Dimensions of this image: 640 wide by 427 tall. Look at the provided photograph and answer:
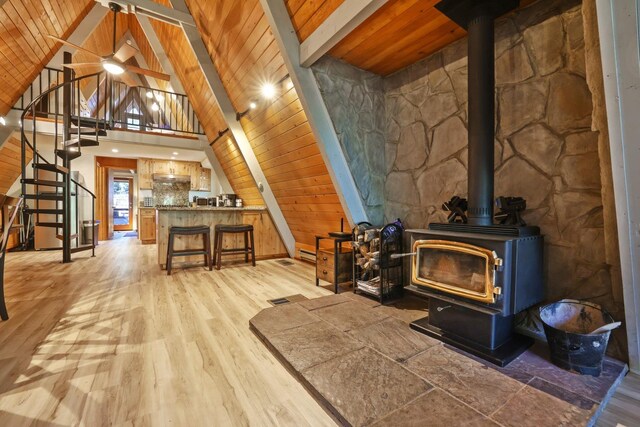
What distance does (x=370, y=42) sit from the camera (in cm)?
239

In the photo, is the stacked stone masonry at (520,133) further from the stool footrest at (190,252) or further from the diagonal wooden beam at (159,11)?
the stool footrest at (190,252)

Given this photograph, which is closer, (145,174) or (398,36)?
(398,36)

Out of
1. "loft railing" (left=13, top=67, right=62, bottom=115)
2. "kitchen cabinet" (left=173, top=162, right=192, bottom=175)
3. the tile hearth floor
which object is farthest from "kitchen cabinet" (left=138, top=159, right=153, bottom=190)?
the tile hearth floor

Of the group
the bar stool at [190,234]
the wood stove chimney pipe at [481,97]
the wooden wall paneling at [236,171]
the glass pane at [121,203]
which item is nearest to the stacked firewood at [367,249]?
the wood stove chimney pipe at [481,97]

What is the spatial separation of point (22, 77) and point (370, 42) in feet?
17.6

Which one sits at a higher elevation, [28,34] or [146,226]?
[28,34]

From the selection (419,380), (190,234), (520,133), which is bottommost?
(419,380)

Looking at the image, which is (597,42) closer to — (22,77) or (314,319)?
(314,319)

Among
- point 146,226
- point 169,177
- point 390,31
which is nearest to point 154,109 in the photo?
point 169,177

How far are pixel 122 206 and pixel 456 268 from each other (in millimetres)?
13155

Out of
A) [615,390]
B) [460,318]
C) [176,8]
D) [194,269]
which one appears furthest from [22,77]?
[615,390]

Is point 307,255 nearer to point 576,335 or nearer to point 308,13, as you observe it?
point 308,13

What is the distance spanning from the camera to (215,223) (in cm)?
470

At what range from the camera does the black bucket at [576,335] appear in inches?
57.6
